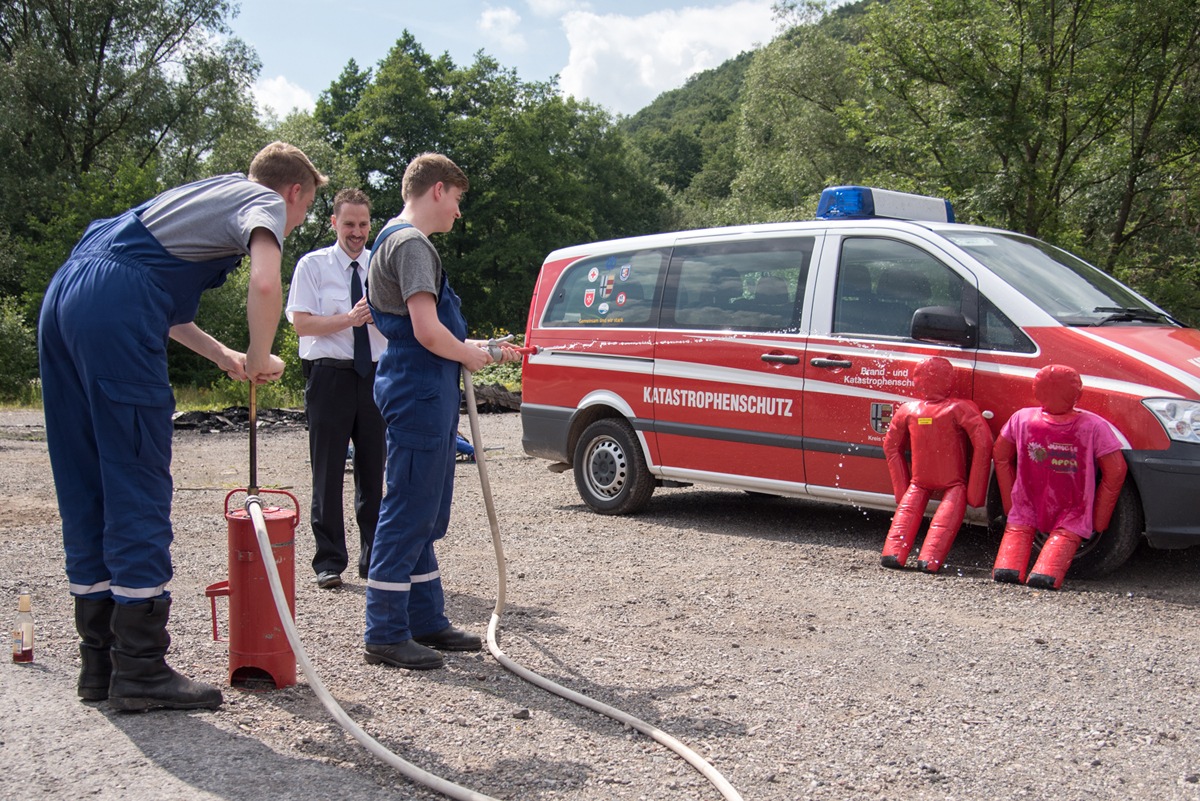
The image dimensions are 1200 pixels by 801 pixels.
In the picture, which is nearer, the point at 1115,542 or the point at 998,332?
the point at 1115,542

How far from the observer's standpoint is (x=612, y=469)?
26.7ft

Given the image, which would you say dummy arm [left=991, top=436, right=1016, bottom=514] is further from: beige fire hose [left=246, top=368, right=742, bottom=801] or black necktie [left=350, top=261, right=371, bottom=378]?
black necktie [left=350, top=261, right=371, bottom=378]

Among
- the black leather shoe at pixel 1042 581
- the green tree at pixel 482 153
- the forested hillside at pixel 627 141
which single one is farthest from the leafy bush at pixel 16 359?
the green tree at pixel 482 153

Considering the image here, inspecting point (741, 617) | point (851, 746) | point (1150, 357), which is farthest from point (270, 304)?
point (1150, 357)

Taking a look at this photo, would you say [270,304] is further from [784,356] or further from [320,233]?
→ [320,233]

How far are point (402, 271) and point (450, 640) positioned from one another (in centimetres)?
160

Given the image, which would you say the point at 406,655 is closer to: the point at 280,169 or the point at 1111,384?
the point at 280,169

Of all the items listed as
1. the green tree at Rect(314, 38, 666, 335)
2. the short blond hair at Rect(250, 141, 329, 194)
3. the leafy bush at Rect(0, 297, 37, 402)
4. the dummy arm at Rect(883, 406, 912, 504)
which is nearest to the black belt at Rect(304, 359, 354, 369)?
the short blond hair at Rect(250, 141, 329, 194)

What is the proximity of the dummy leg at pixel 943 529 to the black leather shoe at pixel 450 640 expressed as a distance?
280cm

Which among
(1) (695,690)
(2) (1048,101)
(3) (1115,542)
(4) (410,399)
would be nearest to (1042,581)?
(3) (1115,542)

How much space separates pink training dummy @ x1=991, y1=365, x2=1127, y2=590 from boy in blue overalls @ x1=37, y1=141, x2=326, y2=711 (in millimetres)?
3966

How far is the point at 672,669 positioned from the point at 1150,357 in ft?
10.5

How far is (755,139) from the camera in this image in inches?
1699

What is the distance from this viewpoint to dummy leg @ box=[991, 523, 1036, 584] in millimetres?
5758
